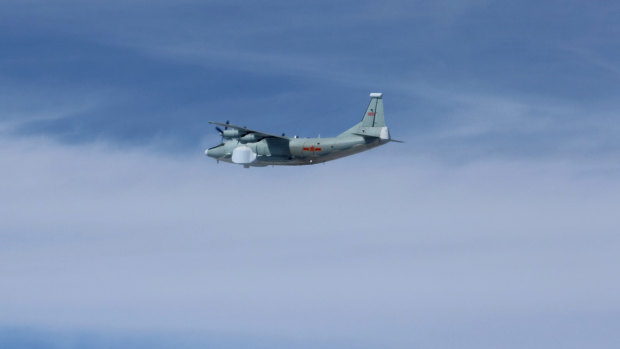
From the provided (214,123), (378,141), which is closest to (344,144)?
(378,141)

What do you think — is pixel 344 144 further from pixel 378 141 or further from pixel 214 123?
pixel 214 123

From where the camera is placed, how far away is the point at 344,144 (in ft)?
655

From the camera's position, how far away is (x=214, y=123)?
199000 mm

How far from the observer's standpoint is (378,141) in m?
200

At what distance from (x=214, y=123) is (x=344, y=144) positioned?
20961 mm

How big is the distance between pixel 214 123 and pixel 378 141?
2629 cm

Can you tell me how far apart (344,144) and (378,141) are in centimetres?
546
